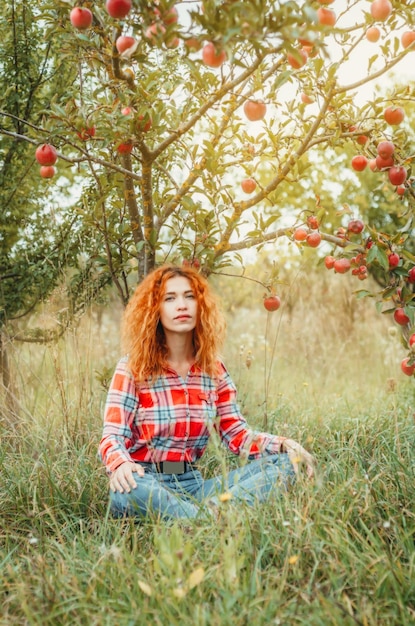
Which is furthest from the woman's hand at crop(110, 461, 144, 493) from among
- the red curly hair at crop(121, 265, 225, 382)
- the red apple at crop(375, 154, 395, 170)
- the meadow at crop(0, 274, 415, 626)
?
the red apple at crop(375, 154, 395, 170)

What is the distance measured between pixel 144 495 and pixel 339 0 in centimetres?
183

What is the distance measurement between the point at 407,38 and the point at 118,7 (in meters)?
1.17

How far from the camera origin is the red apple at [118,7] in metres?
1.66

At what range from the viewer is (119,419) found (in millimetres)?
2371

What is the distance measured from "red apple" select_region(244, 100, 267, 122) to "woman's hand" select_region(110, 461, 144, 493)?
1234 mm

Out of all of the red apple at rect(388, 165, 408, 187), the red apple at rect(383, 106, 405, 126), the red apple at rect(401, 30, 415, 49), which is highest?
the red apple at rect(401, 30, 415, 49)

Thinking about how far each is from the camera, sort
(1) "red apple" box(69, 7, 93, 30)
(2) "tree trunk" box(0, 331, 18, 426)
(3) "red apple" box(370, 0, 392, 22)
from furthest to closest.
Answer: (2) "tree trunk" box(0, 331, 18, 426)
(3) "red apple" box(370, 0, 392, 22)
(1) "red apple" box(69, 7, 93, 30)

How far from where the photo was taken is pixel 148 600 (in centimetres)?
170

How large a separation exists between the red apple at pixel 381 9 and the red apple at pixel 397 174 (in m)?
0.49

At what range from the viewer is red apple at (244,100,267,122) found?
220 centimetres

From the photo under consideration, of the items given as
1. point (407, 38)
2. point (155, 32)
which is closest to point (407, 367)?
point (407, 38)

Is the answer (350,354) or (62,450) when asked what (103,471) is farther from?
(350,354)

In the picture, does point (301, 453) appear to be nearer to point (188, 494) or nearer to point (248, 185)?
point (188, 494)

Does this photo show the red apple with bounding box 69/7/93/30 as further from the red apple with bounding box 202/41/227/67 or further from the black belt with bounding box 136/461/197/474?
the black belt with bounding box 136/461/197/474
